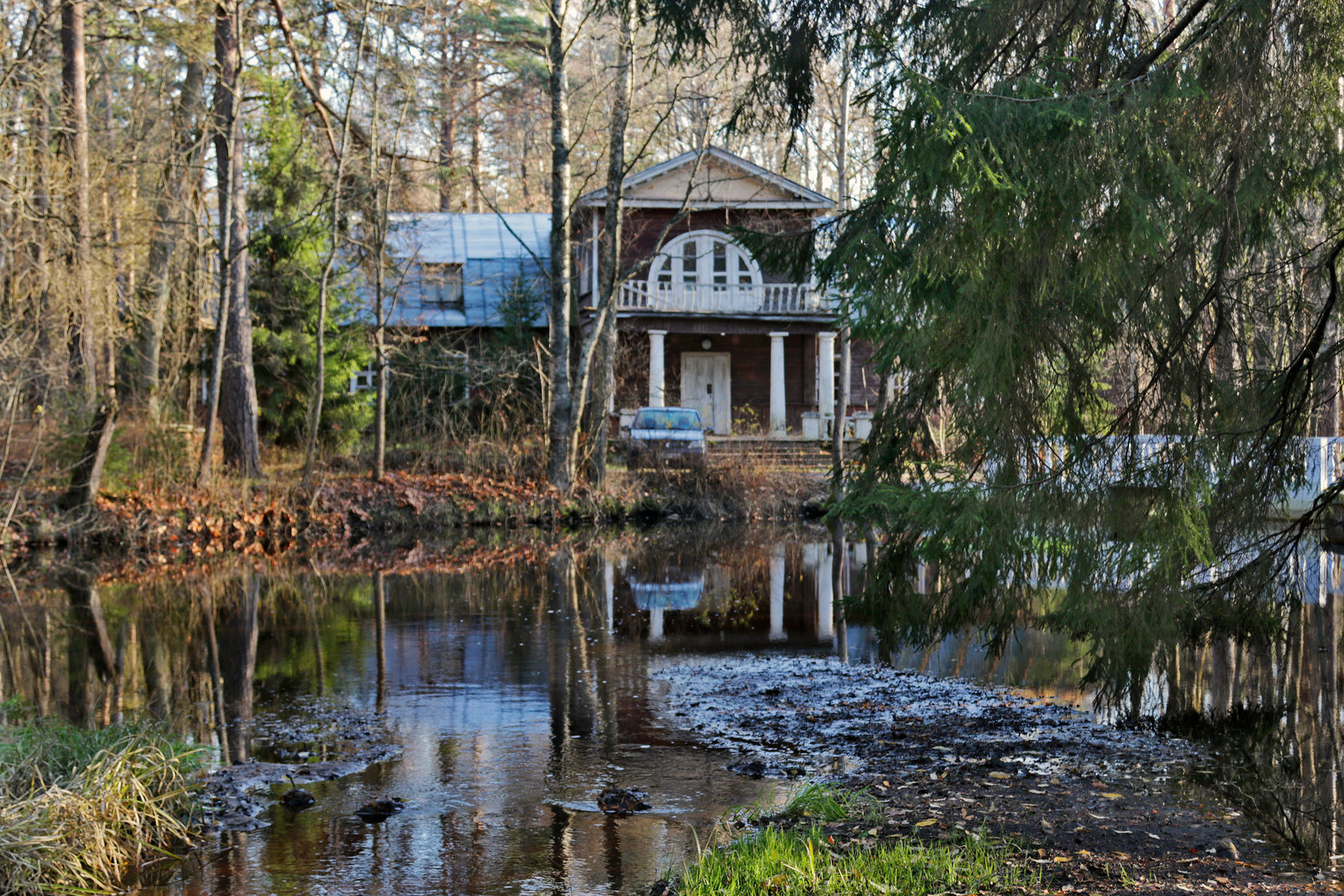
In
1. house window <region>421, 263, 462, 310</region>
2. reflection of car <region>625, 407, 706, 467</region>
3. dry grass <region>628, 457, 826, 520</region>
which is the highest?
house window <region>421, 263, 462, 310</region>

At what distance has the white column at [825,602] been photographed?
11.7 metres

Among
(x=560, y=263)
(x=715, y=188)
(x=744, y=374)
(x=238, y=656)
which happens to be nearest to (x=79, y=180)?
(x=238, y=656)

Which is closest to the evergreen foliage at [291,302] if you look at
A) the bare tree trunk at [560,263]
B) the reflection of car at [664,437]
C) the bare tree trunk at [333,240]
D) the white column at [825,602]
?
the bare tree trunk at [333,240]

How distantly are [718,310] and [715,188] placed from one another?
341 cm

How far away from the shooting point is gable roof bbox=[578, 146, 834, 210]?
31.1 m

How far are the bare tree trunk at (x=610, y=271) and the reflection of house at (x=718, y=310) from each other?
18.3 ft

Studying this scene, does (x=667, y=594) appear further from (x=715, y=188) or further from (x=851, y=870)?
(x=715, y=188)

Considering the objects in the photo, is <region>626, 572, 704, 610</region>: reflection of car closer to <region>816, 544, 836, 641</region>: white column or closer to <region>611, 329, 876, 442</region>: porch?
<region>816, 544, 836, 641</region>: white column

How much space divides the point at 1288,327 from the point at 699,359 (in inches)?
1077

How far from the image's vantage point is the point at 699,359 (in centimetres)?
3456

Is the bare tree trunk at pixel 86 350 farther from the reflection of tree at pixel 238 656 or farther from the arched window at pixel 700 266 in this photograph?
the arched window at pixel 700 266

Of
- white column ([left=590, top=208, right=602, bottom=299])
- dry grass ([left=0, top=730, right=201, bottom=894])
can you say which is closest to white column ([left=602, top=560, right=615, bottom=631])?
dry grass ([left=0, top=730, right=201, bottom=894])

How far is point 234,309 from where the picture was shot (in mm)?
22359

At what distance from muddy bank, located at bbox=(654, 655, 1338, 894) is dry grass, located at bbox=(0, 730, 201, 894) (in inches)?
121
